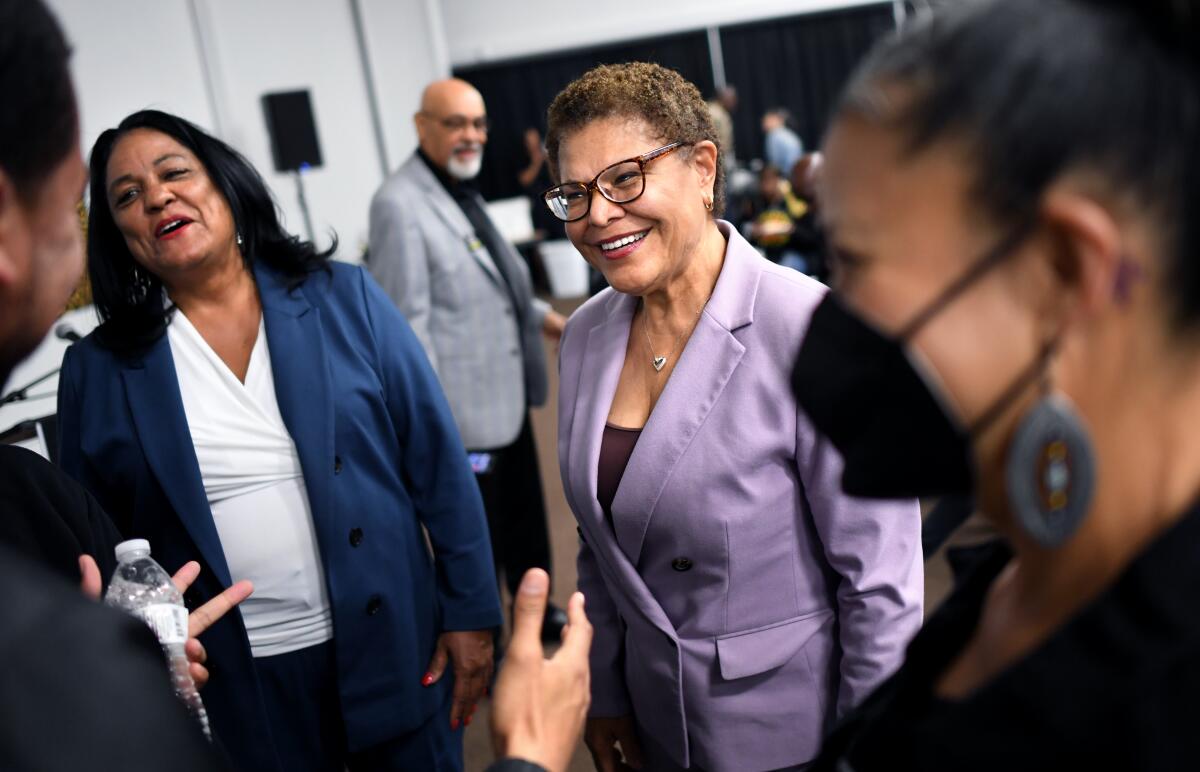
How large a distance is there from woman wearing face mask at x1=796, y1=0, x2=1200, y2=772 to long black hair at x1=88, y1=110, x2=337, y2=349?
5.07 feet

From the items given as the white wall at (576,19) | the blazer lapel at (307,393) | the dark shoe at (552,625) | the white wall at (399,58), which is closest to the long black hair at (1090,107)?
the blazer lapel at (307,393)

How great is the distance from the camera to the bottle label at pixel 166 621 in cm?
135

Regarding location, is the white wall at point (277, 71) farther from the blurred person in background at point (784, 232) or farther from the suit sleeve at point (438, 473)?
the suit sleeve at point (438, 473)

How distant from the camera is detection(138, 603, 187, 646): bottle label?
1353mm

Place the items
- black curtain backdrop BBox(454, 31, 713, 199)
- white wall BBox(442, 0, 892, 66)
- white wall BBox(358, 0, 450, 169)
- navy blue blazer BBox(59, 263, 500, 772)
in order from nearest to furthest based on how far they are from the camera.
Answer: navy blue blazer BBox(59, 263, 500, 772)
white wall BBox(358, 0, 450, 169)
white wall BBox(442, 0, 892, 66)
black curtain backdrop BBox(454, 31, 713, 199)

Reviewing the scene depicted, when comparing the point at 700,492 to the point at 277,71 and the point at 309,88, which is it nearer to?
the point at 277,71

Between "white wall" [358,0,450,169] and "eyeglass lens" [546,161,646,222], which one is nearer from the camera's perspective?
"eyeglass lens" [546,161,646,222]

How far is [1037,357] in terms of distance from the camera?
65cm

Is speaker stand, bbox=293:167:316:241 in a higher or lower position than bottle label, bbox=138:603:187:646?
higher

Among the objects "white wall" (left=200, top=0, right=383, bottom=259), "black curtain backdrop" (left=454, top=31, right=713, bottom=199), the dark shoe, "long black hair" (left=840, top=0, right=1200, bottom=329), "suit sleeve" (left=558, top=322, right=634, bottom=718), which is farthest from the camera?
"black curtain backdrop" (left=454, top=31, right=713, bottom=199)

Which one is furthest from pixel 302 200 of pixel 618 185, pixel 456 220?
pixel 618 185

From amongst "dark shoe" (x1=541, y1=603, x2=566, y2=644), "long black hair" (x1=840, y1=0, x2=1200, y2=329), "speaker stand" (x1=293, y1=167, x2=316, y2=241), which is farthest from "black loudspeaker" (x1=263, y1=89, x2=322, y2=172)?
"long black hair" (x1=840, y1=0, x2=1200, y2=329)

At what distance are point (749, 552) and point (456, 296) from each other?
2086 mm

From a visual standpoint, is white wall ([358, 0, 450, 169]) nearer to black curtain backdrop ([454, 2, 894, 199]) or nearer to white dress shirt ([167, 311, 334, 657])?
black curtain backdrop ([454, 2, 894, 199])
